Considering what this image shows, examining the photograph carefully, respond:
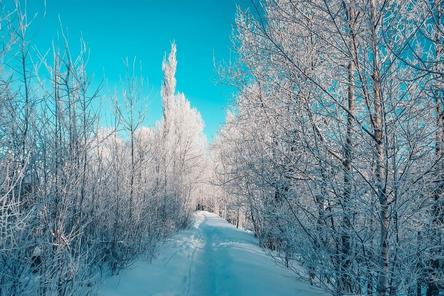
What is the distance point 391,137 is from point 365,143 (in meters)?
0.23

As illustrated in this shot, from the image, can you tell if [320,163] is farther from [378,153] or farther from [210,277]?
[210,277]

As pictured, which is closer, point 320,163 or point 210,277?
point 320,163

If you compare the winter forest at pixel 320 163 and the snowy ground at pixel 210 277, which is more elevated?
the winter forest at pixel 320 163

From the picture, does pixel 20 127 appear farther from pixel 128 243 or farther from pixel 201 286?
pixel 201 286

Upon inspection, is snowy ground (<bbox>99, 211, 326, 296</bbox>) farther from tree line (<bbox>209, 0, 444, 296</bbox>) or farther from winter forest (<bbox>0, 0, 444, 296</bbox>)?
tree line (<bbox>209, 0, 444, 296</bbox>)

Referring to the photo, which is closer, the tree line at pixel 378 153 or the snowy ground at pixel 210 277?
the tree line at pixel 378 153

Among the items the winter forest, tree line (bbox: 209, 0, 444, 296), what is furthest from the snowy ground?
tree line (bbox: 209, 0, 444, 296)

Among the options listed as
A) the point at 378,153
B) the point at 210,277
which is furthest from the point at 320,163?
the point at 210,277

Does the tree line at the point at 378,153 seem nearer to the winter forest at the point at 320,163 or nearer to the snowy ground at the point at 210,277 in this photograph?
the winter forest at the point at 320,163

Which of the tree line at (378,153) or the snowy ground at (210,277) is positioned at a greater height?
the tree line at (378,153)

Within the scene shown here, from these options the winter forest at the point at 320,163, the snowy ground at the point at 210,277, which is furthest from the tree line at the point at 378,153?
the snowy ground at the point at 210,277

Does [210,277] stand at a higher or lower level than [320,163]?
lower

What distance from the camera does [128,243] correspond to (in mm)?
7398

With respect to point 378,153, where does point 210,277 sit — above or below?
below
